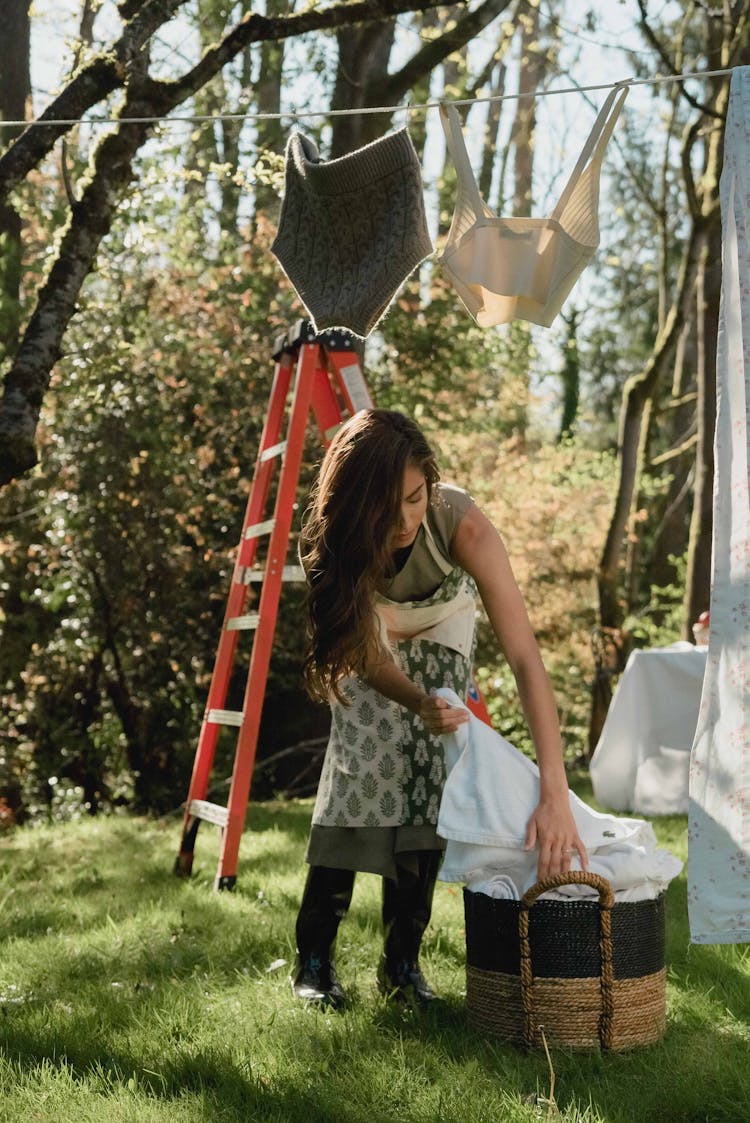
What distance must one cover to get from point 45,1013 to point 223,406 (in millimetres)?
4893

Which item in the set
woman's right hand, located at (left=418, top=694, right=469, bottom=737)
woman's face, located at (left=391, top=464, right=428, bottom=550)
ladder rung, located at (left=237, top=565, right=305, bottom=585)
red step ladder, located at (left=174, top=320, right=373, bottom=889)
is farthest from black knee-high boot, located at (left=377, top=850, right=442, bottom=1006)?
ladder rung, located at (left=237, top=565, right=305, bottom=585)

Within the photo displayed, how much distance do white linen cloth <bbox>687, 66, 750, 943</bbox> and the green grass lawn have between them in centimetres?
35

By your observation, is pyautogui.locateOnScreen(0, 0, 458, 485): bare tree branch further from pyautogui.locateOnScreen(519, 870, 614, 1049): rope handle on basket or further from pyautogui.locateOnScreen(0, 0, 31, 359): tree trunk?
pyautogui.locateOnScreen(0, 0, 31, 359): tree trunk

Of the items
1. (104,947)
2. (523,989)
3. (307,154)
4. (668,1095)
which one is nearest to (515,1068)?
(523,989)

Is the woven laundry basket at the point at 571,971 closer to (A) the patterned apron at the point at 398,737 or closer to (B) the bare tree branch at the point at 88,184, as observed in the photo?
(A) the patterned apron at the point at 398,737

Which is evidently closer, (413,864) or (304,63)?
(413,864)

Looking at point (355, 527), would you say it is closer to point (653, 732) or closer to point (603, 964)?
point (603, 964)

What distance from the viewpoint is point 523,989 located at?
2.47 m

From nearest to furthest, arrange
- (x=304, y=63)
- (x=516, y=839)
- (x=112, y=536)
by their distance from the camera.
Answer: (x=516, y=839) → (x=112, y=536) → (x=304, y=63)

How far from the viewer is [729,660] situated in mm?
2428

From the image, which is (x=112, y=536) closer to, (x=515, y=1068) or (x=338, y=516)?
(x=338, y=516)

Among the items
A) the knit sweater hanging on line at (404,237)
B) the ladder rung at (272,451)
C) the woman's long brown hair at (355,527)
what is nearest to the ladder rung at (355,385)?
the ladder rung at (272,451)

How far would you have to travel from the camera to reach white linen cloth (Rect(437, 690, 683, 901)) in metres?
2.45

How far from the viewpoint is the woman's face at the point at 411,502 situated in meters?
2.55
